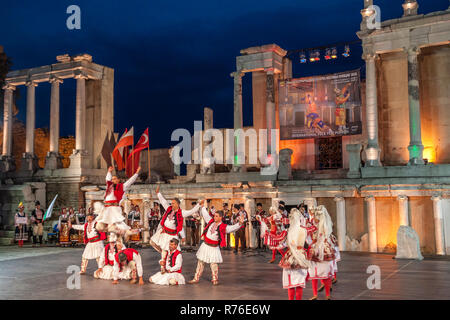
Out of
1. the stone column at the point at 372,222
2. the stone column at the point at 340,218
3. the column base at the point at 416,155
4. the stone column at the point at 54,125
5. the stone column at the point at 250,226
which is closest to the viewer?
the stone column at the point at 372,222

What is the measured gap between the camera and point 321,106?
23.1 meters

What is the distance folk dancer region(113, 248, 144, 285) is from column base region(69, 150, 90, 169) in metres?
18.2

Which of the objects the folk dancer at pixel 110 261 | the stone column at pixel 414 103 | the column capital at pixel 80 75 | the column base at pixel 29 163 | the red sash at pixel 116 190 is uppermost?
the column capital at pixel 80 75

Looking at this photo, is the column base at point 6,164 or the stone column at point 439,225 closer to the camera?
the stone column at point 439,225

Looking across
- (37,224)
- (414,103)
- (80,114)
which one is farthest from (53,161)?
(414,103)

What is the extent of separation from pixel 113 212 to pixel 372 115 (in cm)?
1407

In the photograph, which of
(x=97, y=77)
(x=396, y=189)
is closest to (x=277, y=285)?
(x=396, y=189)

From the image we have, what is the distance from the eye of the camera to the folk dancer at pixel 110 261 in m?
10.8

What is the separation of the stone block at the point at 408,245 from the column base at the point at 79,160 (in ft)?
Answer: 63.4

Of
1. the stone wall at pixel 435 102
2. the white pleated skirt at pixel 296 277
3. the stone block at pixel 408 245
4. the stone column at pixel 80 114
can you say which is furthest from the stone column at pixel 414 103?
the stone column at pixel 80 114

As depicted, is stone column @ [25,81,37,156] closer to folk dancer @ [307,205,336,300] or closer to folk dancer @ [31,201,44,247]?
folk dancer @ [31,201,44,247]

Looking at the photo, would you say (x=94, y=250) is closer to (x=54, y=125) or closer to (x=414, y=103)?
(x=414, y=103)

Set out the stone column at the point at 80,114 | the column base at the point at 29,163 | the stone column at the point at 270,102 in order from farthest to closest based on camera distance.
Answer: the column base at the point at 29,163, the stone column at the point at 80,114, the stone column at the point at 270,102

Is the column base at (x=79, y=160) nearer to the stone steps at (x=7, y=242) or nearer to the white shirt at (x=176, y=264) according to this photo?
the stone steps at (x=7, y=242)
